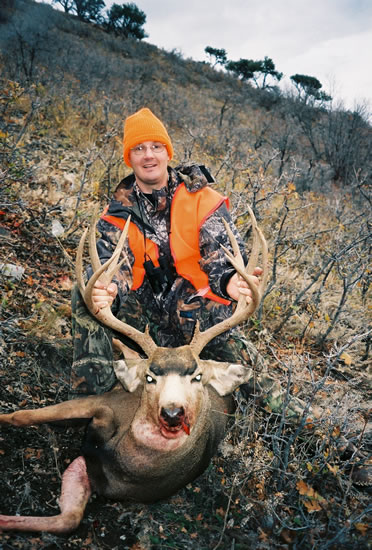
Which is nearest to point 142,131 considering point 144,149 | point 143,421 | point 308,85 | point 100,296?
point 144,149

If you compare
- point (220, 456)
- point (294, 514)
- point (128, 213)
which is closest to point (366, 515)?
point (294, 514)

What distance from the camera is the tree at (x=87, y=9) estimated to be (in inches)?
856

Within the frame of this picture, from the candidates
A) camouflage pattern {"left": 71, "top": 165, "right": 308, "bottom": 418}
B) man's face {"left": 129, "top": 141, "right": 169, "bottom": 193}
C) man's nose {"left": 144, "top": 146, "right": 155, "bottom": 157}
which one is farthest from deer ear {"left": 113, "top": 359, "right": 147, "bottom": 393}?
man's nose {"left": 144, "top": 146, "right": 155, "bottom": 157}

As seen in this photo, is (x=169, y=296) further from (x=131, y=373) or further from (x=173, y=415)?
(x=173, y=415)

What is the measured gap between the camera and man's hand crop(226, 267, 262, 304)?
9.66 feet

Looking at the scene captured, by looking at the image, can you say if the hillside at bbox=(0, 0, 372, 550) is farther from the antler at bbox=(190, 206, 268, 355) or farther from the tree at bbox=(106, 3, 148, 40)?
the tree at bbox=(106, 3, 148, 40)

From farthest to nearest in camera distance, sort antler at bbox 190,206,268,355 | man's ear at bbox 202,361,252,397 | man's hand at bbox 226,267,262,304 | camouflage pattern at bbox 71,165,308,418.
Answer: camouflage pattern at bbox 71,165,308,418 < man's hand at bbox 226,267,262,304 < man's ear at bbox 202,361,252,397 < antler at bbox 190,206,268,355

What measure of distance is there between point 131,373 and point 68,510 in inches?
32.4

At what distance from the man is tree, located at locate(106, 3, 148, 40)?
21.7m

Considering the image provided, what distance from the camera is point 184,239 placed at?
3543 mm

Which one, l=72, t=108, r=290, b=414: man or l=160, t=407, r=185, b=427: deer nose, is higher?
l=72, t=108, r=290, b=414: man

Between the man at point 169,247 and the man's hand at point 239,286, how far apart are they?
0.07 m

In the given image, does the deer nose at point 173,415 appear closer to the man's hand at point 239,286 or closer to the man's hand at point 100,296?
the man's hand at point 100,296

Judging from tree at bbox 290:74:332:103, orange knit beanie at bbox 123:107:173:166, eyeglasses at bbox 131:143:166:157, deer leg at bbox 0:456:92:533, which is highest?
tree at bbox 290:74:332:103
